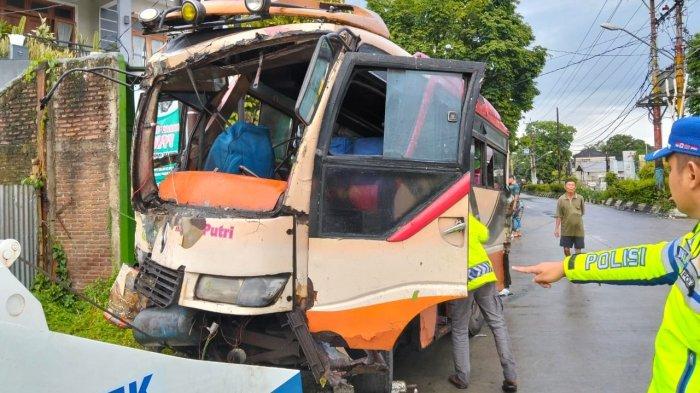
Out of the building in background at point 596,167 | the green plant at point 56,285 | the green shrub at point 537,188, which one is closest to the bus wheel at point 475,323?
the green plant at point 56,285

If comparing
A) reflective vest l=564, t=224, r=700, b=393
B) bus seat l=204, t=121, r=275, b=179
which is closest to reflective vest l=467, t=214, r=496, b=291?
bus seat l=204, t=121, r=275, b=179

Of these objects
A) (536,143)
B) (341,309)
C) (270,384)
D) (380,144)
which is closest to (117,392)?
(270,384)

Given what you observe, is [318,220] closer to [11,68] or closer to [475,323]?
[475,323]

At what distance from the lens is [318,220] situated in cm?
390

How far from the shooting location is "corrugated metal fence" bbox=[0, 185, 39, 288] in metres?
7.67

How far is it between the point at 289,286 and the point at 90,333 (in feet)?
12.5

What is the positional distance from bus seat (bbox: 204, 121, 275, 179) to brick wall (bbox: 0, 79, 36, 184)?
4.42 m

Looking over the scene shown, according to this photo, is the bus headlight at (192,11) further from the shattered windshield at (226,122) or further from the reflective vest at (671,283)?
the reflective vest at (671,283)

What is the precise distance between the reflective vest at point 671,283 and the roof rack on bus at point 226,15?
9.35 feet

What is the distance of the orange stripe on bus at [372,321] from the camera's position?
12.7ft

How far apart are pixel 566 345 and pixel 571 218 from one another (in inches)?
180

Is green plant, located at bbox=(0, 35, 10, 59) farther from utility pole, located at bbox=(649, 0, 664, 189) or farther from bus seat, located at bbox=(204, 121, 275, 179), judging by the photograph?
utility pole, located at bbox=(649, 0, 664, 189)

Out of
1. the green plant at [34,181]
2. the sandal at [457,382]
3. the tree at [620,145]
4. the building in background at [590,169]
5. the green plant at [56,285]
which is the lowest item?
the sandal at [457,382]

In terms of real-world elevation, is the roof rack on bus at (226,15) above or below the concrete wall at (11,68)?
below
